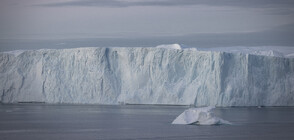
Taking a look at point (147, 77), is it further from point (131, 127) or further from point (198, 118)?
point (198, 118)

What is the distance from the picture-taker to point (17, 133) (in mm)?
23953

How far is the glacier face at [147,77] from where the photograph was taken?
127ft

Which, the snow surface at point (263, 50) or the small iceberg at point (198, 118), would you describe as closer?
the small iceberg at point (198, 118)

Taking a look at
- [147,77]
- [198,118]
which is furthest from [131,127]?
[147,77]

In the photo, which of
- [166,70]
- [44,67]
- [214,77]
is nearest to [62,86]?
[44,67]

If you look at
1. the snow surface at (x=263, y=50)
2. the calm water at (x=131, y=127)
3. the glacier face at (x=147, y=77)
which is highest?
the snow surface at (x=263, y=50)

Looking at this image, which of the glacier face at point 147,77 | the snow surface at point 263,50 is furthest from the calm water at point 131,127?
the snow surface at point 263,50

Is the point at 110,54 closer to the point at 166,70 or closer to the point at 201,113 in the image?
the point at 166,70

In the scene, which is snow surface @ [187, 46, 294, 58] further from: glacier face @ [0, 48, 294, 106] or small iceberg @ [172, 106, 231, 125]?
small iceberg @ [172, 106, 231, 125]

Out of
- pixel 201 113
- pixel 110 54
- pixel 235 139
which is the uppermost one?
pixel 110 54

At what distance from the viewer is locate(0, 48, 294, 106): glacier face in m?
38.7

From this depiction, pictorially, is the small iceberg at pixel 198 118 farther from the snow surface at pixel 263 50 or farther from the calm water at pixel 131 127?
the snow surface at pixel 263 50

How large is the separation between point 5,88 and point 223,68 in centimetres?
1514

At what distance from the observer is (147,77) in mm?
39875
